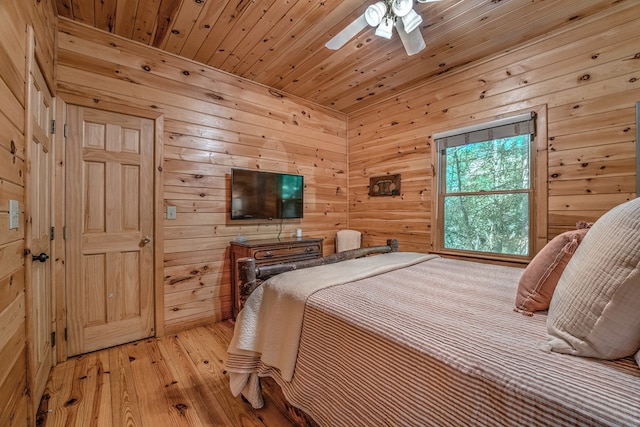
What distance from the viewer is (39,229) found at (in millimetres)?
1789

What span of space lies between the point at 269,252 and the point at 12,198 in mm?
1928

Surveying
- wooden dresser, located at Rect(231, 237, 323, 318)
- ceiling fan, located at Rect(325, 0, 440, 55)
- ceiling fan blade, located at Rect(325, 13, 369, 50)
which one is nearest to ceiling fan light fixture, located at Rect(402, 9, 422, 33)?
ceiling fan, located at Rect(325, 0, 440, 55)

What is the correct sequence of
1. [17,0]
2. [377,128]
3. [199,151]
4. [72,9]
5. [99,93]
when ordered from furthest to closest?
Answer: [377,128] < [199,151] < [99,93] < [72,9] < [17,0]

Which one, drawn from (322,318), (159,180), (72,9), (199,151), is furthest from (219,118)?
(322,318)

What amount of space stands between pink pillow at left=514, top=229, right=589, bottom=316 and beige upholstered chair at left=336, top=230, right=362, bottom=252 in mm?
2735

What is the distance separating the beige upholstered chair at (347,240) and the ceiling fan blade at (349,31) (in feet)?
7.82

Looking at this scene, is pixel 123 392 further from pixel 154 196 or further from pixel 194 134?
pixel 194 134

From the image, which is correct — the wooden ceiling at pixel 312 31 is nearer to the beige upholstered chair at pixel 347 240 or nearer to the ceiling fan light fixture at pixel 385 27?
the ceiling fan light fixture at pixel 385 27

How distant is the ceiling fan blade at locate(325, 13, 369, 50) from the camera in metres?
1.95

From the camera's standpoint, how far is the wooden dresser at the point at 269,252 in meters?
2.83

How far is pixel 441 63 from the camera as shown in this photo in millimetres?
2914

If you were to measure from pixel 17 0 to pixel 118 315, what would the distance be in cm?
227

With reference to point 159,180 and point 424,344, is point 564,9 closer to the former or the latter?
point 424,344

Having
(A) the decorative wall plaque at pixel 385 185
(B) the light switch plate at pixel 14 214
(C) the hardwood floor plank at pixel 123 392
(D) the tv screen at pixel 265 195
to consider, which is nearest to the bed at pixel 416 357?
(C) the hardwood floor plank at pixel 123 392
